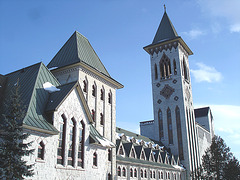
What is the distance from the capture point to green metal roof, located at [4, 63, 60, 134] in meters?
17.9

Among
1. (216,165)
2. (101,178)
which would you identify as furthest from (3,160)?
(216,165)

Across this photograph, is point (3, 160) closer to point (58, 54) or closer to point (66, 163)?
point (66, 163)

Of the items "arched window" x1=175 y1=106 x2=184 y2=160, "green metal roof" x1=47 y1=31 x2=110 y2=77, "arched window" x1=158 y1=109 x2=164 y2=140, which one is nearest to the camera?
"green metal roof" x1=47 y1=31 x2=110 y2=77

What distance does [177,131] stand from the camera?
6219 centimetres

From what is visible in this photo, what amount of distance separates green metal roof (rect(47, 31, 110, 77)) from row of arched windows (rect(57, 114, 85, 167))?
8.89 metres

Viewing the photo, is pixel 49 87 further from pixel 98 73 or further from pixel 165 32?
pixel 165 32

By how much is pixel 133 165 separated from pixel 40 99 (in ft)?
78.0

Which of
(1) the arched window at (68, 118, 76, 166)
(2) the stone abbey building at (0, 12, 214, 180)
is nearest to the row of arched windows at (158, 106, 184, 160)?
(2) the stone abbey building at (0, 12, 214, 180)

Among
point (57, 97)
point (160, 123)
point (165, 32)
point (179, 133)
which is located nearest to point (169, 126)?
point (160, 123)

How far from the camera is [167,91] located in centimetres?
6556

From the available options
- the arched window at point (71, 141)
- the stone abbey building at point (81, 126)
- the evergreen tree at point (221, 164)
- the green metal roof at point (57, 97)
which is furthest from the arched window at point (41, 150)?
the evergreen tree at point (221, 164)

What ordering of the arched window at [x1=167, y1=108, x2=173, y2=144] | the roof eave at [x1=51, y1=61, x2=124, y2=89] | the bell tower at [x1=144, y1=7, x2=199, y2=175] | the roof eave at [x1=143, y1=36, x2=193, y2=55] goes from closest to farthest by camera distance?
the roof eave at [x1=51, y1=61, x2=124, y2=89], the bell tower at [x1=144, y1=7, x2=199, y2=175], the arched window at [x1=167, y1=108, x2=173, y2=144], the roof eave at [x1=143, y1=36, x2=193, y2=55]

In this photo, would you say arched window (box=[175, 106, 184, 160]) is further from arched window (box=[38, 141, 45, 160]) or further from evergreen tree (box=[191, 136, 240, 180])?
arched window (box=[38, 141, 45, 160])

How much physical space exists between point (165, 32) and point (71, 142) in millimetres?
56203
